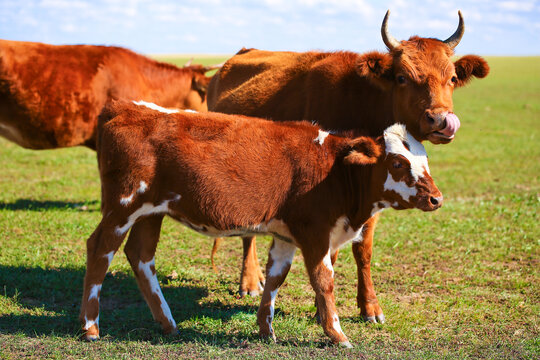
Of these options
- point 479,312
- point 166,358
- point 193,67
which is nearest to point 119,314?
point 166,358

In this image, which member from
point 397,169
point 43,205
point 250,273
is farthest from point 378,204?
point 43,205

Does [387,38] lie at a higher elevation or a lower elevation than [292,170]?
higher

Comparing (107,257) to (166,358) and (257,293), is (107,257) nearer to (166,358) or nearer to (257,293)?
(166,358)

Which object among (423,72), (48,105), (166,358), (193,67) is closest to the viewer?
(166,358)

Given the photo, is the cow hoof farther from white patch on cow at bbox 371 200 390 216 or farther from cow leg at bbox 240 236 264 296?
cow leg at bbox 240 236 264 296

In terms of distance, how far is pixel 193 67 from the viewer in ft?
42.7

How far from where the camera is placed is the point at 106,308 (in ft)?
22.2

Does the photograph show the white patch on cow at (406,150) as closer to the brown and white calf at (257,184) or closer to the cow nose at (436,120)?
the brown and white calf at (257,184)

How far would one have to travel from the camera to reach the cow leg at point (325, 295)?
5441 millimetres

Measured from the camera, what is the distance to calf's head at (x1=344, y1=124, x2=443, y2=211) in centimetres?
540

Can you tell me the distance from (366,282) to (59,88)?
701 cm

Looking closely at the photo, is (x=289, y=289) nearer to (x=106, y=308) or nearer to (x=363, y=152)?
(x=106, y=308)

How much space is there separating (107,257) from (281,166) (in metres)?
1.93

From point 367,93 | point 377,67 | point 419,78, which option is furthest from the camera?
point 367,93
